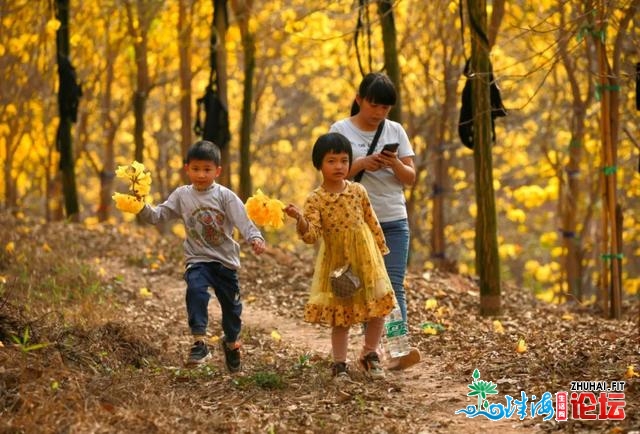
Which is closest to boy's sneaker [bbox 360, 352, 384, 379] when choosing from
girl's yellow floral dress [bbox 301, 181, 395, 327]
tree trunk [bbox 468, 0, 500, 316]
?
girl's yellow floral dress [bbox 301, 181, 395, 327]

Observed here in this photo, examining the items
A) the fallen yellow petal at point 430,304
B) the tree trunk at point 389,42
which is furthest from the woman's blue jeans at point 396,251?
the tree trunk at point 389,42

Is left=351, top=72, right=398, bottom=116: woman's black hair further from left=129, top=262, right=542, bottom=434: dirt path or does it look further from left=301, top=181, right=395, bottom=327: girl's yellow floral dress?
left=129, top=262, right=542, bottom=434: dirt path

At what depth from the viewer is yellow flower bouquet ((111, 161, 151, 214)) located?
5.38 metres

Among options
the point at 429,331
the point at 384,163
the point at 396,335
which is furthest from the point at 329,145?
the point at 429,331

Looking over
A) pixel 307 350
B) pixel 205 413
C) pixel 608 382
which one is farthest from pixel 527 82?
pixel 205 413

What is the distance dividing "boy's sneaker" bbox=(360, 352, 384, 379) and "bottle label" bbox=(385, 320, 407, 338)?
1.29 ft

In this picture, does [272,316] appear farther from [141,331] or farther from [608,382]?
[608,382]

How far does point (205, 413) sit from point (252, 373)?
35.8 inches

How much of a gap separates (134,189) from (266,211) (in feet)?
2.95

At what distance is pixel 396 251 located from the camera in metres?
5.92

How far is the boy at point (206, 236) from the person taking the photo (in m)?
5.58

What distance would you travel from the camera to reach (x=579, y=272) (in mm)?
12539

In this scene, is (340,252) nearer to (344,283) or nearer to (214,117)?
(344,283)
